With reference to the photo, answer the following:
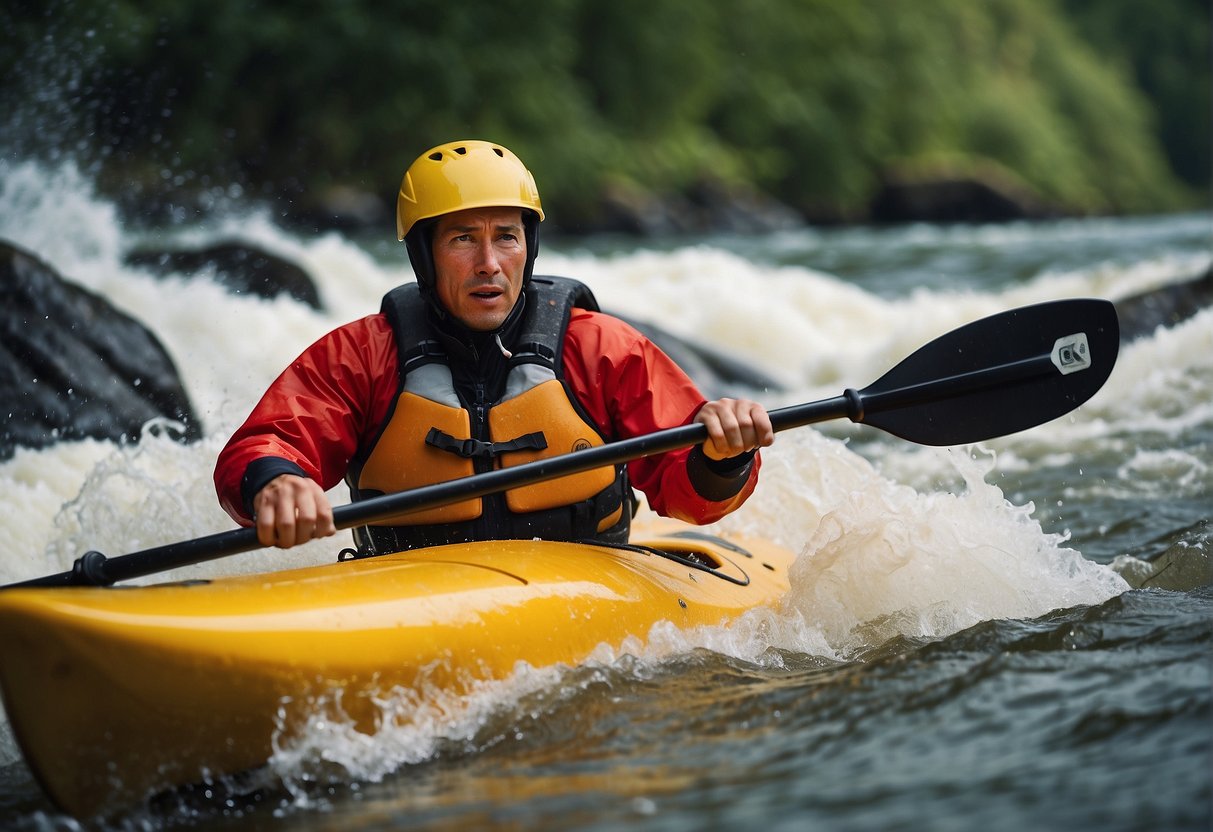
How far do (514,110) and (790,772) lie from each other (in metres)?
20.0

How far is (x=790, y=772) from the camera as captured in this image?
240cm

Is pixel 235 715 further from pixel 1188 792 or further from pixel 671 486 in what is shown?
pixel 1188 792

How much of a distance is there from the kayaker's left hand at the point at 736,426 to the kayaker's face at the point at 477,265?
22.5 inches

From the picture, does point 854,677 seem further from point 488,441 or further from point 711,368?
point 711,368

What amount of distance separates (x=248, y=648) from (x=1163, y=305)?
6.79 meters

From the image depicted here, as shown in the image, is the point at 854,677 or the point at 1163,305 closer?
the point at 854,677

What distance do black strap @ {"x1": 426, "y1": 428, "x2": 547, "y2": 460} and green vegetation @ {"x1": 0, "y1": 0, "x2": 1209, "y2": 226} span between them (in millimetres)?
10406

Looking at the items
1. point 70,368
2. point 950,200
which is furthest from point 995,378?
point 950,200

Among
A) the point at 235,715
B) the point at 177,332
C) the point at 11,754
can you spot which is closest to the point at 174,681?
the point at 235,715

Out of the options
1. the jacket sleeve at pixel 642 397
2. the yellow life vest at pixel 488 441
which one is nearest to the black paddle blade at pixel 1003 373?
the jacket sleeve at pixel 642 397

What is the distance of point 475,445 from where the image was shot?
3.11 meters

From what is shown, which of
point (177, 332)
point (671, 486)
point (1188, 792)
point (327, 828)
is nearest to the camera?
point (1188, 792)

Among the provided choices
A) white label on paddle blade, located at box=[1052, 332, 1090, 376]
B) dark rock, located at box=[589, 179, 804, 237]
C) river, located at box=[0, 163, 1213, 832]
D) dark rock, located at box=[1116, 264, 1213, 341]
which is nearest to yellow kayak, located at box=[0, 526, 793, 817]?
river, located at box=[0, 163, 1213, 832]

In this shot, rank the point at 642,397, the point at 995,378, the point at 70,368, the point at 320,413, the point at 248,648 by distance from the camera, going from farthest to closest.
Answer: the point at 70,368 < the point at 995,378 < the point at 642,397 < the point at 320,413 < the point at 248,648
